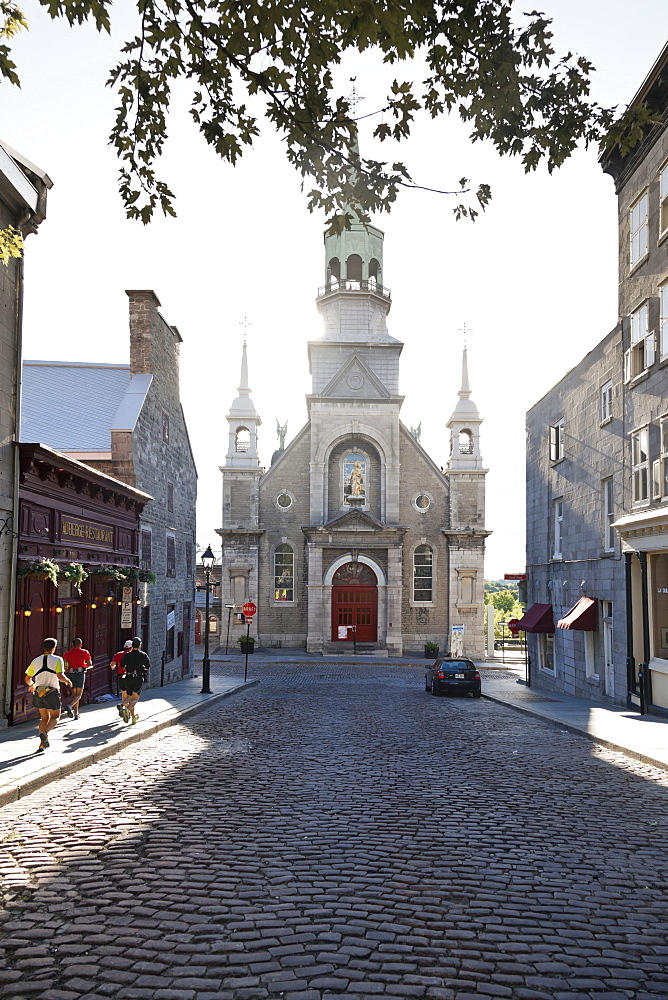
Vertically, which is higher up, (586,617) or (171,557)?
(171,557)

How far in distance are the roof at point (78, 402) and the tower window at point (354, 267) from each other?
27.6m

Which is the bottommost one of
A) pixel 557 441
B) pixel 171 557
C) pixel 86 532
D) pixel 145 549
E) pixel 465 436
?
pixel 171 557

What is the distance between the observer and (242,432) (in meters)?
49.0

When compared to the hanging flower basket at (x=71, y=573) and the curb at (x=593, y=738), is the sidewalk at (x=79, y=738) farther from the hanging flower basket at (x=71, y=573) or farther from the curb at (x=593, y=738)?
the curb at (x=593, y=738)

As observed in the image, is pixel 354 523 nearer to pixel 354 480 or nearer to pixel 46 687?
pixel 354 480

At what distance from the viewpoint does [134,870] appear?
6.96 metres

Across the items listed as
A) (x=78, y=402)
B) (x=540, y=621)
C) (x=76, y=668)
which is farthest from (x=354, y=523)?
(x=76, y=668)

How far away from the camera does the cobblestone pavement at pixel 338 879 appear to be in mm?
5008

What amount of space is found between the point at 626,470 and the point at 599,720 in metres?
6.63

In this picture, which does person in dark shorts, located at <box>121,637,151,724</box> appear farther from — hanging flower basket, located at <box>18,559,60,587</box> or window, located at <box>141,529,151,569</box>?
window, located at <box>141,529,151,569</box>

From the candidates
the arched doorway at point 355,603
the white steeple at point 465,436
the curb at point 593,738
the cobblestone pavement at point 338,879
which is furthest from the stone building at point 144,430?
the white steeple at point 465,436

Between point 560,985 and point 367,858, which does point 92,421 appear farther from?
point 560,985

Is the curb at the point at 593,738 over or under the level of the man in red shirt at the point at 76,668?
under

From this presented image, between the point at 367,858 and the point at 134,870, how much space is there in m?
2.01
